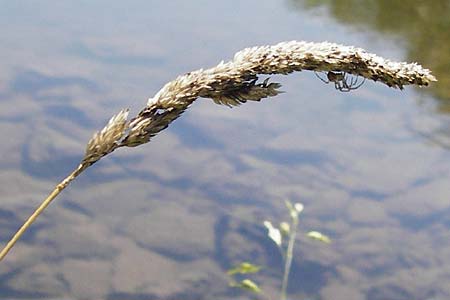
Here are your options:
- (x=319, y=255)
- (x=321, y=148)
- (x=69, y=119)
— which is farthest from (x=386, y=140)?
(x=69, y=119)

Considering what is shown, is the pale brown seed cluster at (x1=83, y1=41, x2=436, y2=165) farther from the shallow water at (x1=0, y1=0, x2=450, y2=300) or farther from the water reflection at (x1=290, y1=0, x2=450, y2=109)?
the water reflection at (x1=290, y1=0, x2=450, y2=109)

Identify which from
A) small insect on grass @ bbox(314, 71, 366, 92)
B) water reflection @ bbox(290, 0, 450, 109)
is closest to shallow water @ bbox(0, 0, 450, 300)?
water reflection @ bbox(290, 0, 450, 109)

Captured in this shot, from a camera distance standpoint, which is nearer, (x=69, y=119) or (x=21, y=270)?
(x=21, y=270)

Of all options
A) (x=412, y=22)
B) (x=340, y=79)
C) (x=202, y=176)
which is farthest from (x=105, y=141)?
(x=412, y=22)

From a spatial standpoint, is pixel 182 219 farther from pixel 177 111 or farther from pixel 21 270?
pixel 177 111

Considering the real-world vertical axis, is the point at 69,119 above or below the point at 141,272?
above
